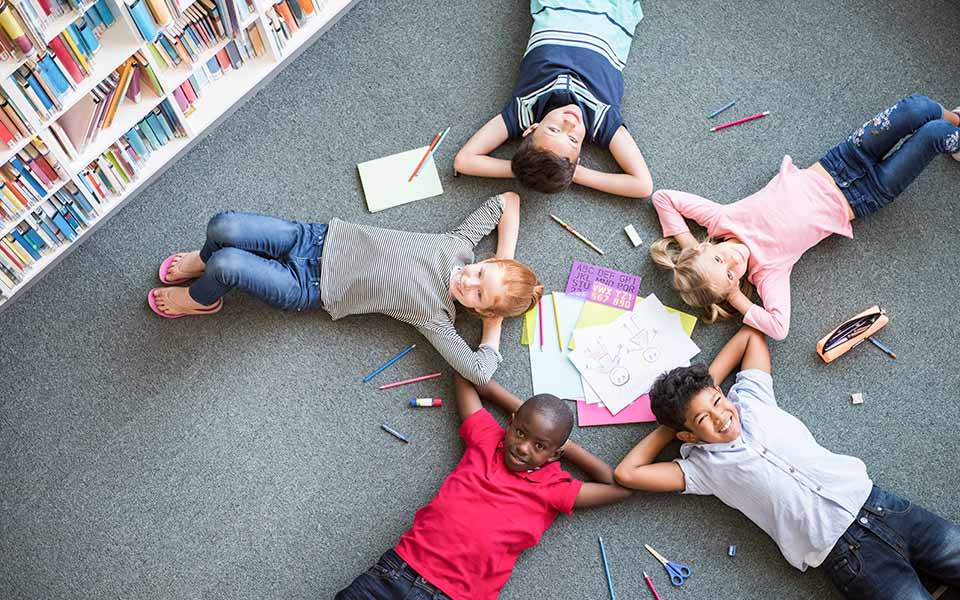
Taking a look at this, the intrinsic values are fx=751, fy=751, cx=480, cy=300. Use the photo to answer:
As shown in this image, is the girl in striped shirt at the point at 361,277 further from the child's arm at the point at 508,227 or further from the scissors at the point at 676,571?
the scissors at the point at 676,571

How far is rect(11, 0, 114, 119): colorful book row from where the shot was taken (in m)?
1.84

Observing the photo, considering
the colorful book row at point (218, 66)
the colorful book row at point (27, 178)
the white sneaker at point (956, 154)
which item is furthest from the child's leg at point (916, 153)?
the colorful book row at point (27, 178)

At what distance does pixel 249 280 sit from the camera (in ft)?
6.98

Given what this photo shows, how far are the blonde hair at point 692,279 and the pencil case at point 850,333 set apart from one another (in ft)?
0.92

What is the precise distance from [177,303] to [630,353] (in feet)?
4.53

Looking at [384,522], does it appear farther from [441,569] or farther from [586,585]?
[586,585]

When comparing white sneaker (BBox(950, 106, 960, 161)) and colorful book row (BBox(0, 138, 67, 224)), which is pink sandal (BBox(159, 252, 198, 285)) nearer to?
colorful book row (BBox(0, 138, 67, 224))

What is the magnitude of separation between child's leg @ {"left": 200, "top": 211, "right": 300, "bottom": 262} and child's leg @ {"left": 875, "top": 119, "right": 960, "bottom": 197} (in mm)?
1827

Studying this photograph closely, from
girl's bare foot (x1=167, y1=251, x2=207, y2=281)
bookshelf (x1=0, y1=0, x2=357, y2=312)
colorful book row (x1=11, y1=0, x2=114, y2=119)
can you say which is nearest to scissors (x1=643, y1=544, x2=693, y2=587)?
girl's bare foot (x1=167, y1=251, x2=207, y2=281)

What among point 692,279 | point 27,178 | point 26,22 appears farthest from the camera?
point 692,279

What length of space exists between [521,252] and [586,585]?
40.4 inches

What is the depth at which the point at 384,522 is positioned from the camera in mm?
2215

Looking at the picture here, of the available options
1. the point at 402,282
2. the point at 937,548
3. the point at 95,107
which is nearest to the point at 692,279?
the point at 402,282

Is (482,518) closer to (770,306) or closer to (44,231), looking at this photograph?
(770,306)
